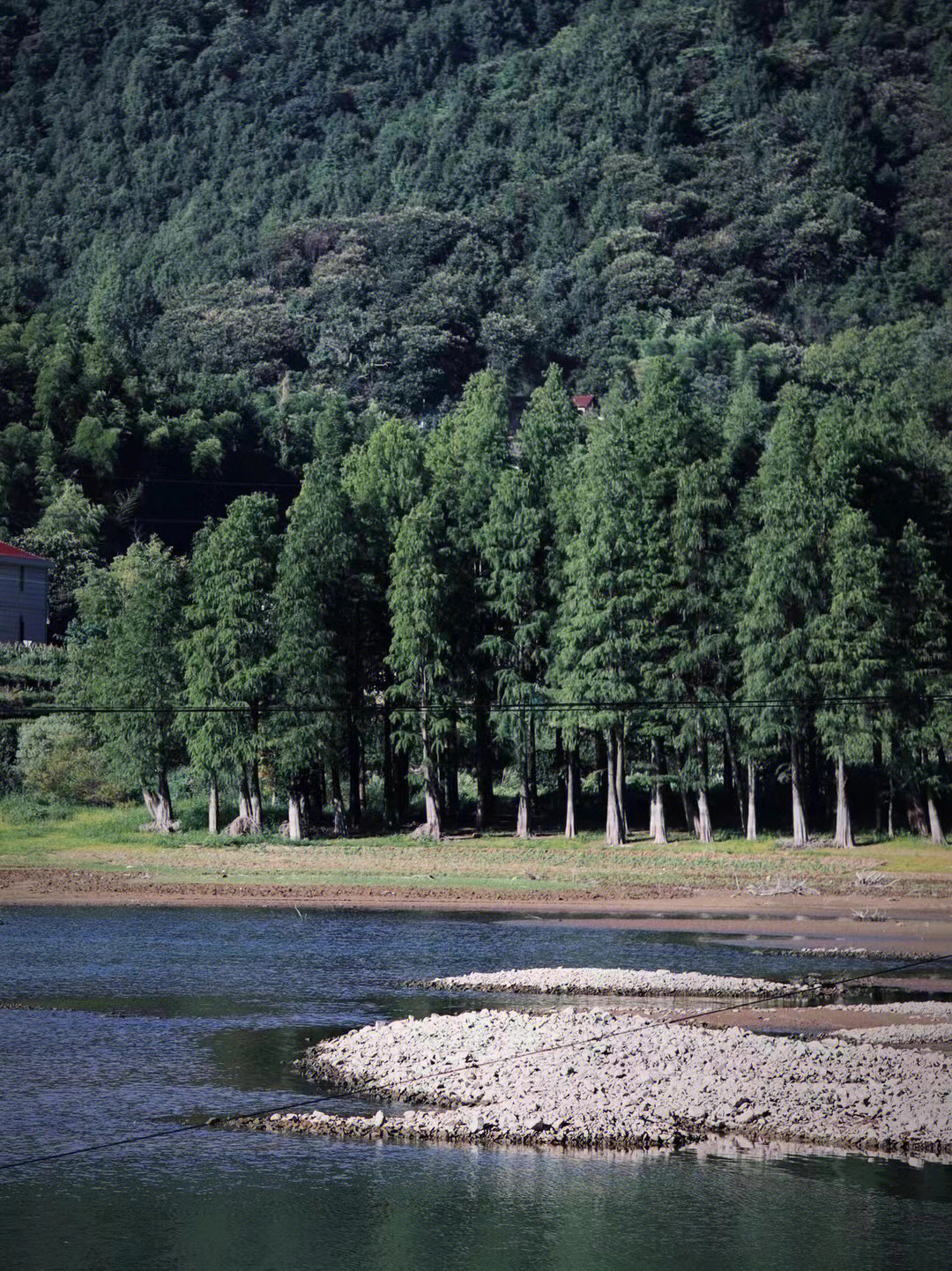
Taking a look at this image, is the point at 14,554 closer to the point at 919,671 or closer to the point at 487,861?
the point at 487,861

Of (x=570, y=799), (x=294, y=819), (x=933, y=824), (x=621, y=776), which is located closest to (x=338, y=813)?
(x=294, y=819)

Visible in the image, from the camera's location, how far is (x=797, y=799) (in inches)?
2643

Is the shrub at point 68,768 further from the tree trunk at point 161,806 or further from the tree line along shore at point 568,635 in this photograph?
the tree trunk at point 161,806

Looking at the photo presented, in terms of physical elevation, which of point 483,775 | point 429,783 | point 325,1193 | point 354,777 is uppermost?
point 354,777

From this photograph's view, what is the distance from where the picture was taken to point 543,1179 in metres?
26.8

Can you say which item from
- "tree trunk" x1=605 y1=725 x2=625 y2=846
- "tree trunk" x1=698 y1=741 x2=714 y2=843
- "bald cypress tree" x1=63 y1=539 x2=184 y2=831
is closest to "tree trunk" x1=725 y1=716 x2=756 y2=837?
"tree trunk" x1=698 y1=741 x2=714 y2=843

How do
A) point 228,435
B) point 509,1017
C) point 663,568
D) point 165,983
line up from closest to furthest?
point 509,1017
point 165,983
point 663,568
point 228,435

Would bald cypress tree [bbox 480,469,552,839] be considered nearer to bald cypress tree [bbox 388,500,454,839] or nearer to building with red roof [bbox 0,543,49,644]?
bald cypress tree [bbox 388,500,454,839]

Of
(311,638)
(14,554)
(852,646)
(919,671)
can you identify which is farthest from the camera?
(14,554)

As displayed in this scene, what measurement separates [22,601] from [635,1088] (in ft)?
283

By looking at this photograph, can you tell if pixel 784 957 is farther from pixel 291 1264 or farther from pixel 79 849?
pixel 79 849

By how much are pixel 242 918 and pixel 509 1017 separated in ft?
78.4

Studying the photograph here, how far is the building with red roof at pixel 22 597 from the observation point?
357 ft

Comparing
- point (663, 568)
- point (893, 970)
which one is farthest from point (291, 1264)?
point (663, 568)
